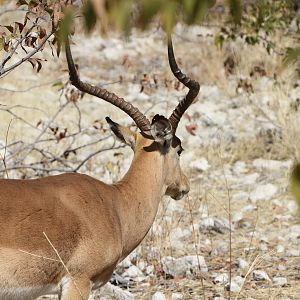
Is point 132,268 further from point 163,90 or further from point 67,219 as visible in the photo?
point 163,90

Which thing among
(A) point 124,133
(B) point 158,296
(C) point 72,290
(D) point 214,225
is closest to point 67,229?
(C) point 72,290

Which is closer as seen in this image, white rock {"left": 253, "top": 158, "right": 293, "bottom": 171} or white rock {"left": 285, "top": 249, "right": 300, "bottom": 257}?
white rock {"left": 285, "top": 249, "right": 300, "bottom": 257}

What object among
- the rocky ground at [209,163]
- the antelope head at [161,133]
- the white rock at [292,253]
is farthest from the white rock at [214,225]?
the antelope head at [161,133]

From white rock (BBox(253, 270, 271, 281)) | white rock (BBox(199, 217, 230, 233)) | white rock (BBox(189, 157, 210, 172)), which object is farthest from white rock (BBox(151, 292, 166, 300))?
white rock (BBox(189, 157, 210, 172))

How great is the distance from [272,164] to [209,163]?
71cm

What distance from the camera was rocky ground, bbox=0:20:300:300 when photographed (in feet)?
18.0

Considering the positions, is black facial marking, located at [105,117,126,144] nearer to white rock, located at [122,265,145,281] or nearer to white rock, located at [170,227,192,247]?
white rock, located at [122,265,145,281]

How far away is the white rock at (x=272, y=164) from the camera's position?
8.78m

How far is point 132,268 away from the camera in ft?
18.5

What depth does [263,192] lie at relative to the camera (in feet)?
25.5

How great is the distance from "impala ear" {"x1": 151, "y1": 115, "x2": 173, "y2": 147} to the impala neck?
0.19 m

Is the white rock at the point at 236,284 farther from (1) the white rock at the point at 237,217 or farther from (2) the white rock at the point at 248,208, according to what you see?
(2) the white rock at the point at 248,208

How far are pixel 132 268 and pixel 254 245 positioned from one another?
1.23 metres

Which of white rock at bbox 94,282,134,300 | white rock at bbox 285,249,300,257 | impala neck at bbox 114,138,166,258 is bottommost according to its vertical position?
white rock at bbox 285,249,300,257
